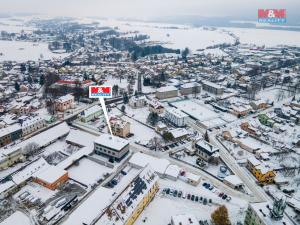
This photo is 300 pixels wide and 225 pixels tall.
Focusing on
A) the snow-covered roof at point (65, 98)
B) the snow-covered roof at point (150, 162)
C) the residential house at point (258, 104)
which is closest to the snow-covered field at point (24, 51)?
the snow-covered roof at point (65, 98)

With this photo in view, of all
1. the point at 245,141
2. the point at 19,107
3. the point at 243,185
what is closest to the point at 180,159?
the point at 243,185

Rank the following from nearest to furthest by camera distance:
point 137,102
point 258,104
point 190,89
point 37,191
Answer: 1. point 37,191
2. point 258,104
3. point 137,102
4. point 190,89

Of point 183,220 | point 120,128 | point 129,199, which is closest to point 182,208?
point 183,220

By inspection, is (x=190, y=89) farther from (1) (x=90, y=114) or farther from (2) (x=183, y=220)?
(2) (x=183, y=220)

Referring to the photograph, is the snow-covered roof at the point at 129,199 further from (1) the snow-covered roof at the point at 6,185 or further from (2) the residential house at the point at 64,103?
(2) the residential house at the point at 64,103

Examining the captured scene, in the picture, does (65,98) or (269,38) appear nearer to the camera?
(65,98)

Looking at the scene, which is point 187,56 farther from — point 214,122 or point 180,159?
point 180,159

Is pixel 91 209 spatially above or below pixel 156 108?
below

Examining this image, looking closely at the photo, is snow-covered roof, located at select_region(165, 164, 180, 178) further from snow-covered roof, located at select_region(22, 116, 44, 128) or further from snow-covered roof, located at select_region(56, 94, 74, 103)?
snow-covered roof, located at select_region(56, 94, 74, 103)
